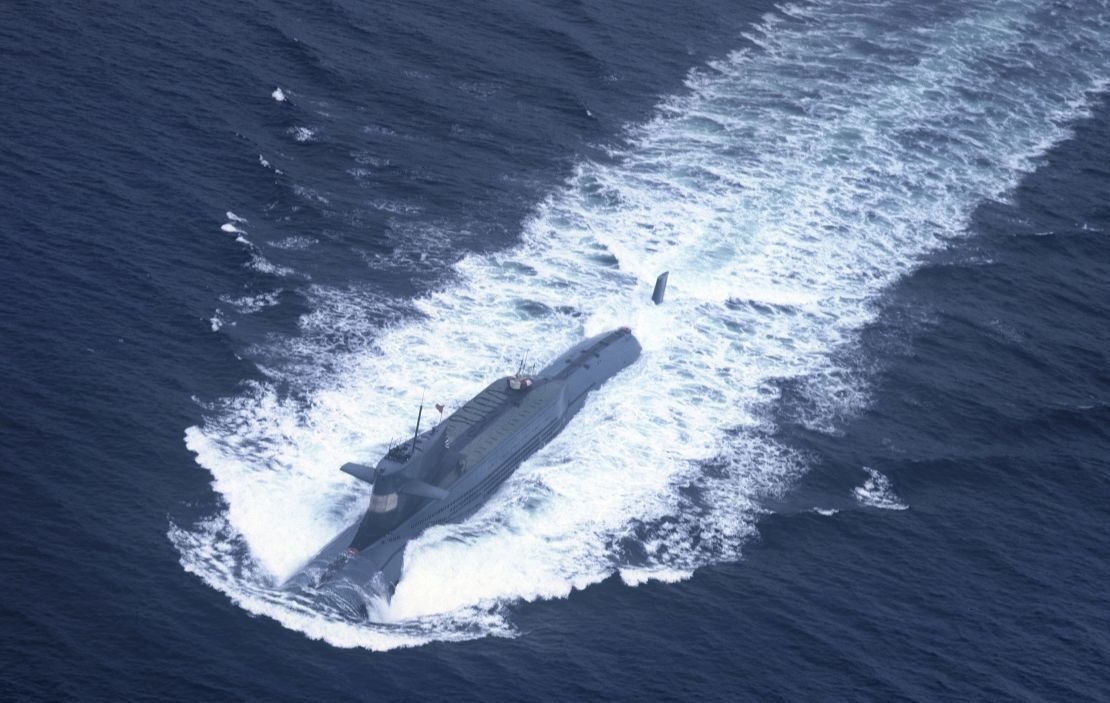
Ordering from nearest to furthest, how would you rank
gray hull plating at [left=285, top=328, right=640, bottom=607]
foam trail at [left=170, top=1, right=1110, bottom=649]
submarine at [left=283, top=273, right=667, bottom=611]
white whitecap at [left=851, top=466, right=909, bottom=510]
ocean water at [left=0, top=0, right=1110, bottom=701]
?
ocean water at [left=0, top=0, right=1110, bottom=701] < submarine at [left=283, top=273, right=667, bottom=611] < gray hull plating at [left=285, top=328, right=640, bottom=607] < foam trail at [left=170, top=1, right=1110, bottom=649] < white whitecap at [left=851, top=466, right=909, bottom=510]

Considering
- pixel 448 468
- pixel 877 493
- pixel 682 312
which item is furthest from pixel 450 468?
pixel 682 312

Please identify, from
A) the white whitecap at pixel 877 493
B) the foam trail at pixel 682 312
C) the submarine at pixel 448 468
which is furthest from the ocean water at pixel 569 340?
the submarine at pixel 448 468

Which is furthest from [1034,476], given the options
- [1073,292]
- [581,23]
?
[581,23]

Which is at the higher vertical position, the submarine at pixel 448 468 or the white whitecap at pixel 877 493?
the white whitecap at pixel 877 493

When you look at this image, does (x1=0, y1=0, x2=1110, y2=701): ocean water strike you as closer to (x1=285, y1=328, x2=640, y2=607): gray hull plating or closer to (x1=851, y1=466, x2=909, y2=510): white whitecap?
(x1=851, y1=466, x2=909, y2=510): white whitecap

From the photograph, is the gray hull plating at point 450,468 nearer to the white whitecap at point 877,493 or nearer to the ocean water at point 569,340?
the ocean water at point 569,340

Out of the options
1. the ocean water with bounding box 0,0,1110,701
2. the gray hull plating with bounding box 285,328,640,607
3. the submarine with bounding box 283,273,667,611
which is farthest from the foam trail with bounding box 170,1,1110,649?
the gray hull plating with bounding box 285,328,640,607

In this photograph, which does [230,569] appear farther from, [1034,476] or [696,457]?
[1034,476]
